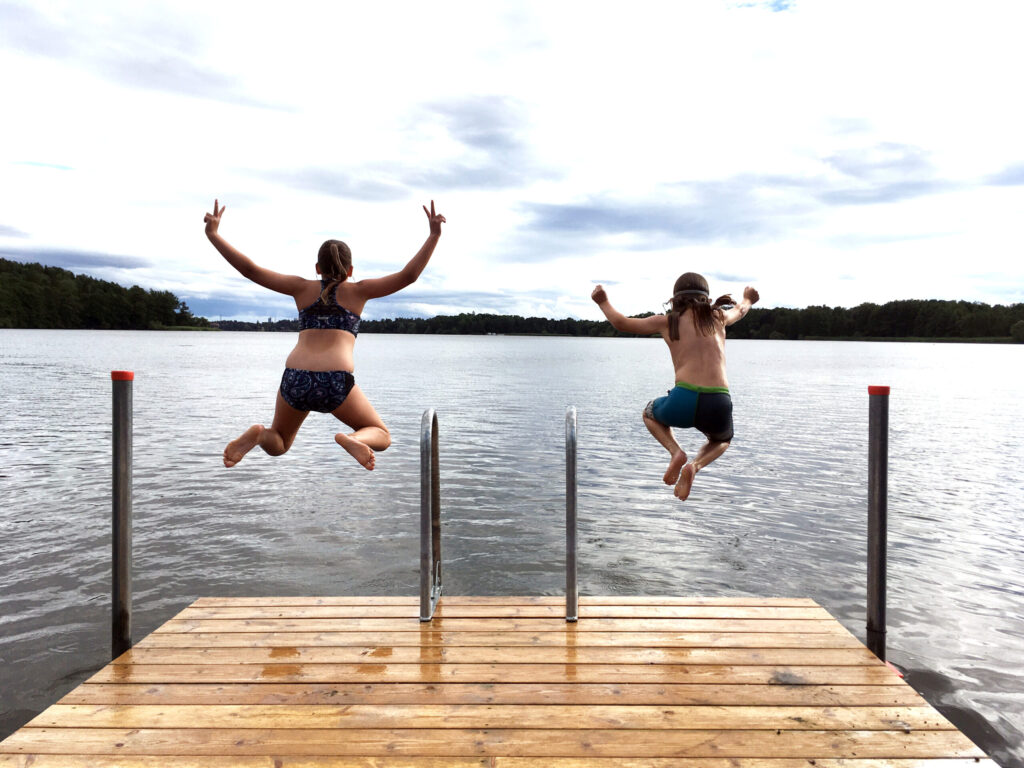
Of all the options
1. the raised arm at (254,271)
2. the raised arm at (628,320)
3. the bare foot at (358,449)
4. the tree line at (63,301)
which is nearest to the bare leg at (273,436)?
the bare foot at (358,449)

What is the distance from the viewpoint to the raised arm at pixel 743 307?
219 inches

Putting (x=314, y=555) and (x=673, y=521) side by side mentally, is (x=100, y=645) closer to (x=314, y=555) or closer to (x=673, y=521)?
(x=314, y=555)

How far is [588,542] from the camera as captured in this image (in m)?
12.6

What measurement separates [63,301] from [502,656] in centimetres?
14950

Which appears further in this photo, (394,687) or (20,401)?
(20,401)

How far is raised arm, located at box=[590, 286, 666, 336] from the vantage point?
215 inches

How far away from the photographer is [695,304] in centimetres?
544

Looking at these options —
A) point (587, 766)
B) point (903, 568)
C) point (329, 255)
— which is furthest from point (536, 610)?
point (903, 568)

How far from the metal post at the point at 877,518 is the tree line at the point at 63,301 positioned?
11175 centimetres

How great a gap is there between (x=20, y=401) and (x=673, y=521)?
2895 cm

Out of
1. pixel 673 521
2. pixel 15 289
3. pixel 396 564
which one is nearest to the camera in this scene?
pixel 396 564

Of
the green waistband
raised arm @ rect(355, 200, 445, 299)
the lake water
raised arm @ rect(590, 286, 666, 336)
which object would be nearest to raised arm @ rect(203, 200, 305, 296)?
raised arm @ rect(355, 200, 445, 299)

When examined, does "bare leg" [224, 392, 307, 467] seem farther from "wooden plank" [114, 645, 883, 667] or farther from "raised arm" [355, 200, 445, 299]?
"wooden plank" [114, 645, 883, 667]

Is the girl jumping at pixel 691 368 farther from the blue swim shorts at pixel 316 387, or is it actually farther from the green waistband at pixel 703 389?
the blue swim shorts at pixel 316 387
